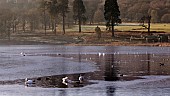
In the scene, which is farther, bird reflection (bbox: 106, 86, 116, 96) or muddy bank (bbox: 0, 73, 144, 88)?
muddy bank (bbox: 0, 73, 144, 88)

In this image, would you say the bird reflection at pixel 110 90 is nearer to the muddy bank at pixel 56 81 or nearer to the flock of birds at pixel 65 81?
the muddy bank at pixel 56 81

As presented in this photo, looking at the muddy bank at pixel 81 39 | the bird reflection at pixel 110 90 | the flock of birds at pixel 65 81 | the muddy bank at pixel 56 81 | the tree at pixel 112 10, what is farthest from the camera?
the tree at pixel 112 10

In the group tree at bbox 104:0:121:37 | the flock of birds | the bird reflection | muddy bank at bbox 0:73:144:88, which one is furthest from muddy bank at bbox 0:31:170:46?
the bird reflection

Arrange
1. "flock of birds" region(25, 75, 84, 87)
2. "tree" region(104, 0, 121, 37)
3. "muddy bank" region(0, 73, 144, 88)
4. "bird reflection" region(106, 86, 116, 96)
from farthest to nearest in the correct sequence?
"tree" region(104, 0, 121, 37) → "flock of birds" region(25, 75, 84, 87) → "muddy bank" region(0, 73, 144, 88) → "bird reflection" region(106, 86, 116, 96)

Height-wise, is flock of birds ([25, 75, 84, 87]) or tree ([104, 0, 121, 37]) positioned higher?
tree ([104, 0, 121, 37])

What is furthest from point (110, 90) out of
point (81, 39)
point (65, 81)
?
point (81, 39)

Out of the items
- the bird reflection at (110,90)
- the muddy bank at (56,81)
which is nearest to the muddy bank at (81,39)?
the muddy bank at (56,81)

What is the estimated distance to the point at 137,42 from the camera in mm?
141125

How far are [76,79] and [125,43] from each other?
294ft

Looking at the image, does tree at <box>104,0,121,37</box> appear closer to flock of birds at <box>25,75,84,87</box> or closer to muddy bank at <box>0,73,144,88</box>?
muddy bank at <box>0,73,144,88</box>

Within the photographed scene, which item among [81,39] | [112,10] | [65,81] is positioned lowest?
[81,39]

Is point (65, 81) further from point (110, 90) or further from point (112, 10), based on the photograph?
point (112, 10)

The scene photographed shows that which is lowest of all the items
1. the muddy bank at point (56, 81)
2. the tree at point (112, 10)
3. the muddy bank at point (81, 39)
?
the muddy bank at point (81, 39)

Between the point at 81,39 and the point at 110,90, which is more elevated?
the point at 110,90
